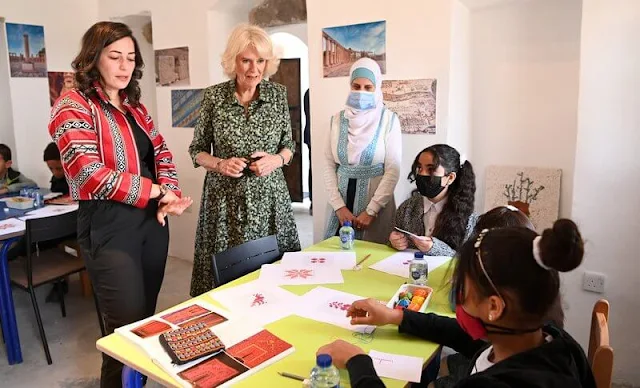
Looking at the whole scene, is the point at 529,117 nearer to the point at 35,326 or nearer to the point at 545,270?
the point at 545,270

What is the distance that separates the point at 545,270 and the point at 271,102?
177 cm

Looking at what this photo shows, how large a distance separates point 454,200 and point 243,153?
104 centimetres

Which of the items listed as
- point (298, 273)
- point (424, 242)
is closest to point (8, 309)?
point (298, 273)

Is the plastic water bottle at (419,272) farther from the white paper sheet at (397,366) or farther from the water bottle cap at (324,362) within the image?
the water bottle cap at (324,362)

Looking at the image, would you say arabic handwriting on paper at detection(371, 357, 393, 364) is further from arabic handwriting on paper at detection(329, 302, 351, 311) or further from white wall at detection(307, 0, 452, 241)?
white wall at detection(307, 0, 452, 241)

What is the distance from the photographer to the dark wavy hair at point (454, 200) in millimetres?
2186

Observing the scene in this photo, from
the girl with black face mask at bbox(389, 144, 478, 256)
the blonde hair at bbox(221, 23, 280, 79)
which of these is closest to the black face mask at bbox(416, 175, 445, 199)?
the girl with black face mask at bbox(389, 144, 478, 256)

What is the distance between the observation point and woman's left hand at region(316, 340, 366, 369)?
3.92 feet

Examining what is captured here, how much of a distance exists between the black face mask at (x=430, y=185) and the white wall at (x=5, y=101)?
4.13 metres

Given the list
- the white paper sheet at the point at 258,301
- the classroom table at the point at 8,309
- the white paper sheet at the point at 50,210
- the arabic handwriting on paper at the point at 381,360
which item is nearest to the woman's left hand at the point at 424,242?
the white paper sheet at the point at 258,301

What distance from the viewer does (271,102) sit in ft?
8.07

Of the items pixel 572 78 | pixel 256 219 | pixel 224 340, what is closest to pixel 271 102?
pixel 256 219

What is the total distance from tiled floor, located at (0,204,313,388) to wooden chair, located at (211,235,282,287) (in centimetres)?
98

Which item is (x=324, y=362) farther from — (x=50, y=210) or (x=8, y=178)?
(x=8, y=178)
